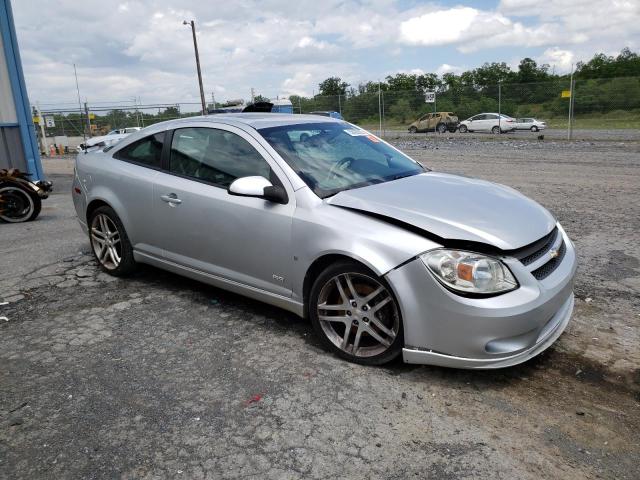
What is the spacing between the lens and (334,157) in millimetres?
3996

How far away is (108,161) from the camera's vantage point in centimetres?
506

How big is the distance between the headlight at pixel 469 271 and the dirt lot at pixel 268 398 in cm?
63

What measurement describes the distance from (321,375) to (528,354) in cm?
122

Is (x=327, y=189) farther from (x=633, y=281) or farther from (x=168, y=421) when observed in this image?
(x=633, y=281)

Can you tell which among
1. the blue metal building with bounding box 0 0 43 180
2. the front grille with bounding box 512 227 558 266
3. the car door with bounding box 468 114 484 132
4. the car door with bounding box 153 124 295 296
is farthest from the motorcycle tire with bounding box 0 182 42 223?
the car door with bounding box 468 114 484 132

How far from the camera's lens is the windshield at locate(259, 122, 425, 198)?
12.2 feet

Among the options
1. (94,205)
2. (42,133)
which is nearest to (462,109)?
(42,133)

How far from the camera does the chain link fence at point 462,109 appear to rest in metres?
24.1

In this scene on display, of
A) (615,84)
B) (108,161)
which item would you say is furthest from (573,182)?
(615,84)

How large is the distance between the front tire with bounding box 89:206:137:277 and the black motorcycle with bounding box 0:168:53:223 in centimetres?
391

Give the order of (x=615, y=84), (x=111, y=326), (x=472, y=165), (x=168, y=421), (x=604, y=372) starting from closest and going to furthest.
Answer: (x=168, y=421), (x=604, y=372), (x=111, y=326), (x=472, y=165), (x=615, y=84)

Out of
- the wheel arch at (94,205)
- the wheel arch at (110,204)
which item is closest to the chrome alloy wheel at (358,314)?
the wheel arch at (110,204)

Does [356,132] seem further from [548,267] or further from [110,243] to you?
[110,243]

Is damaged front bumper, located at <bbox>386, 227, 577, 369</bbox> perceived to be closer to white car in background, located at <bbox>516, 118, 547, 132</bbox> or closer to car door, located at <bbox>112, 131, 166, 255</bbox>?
car door, located at <bbox>112, 131, 166, 255</bbox>
